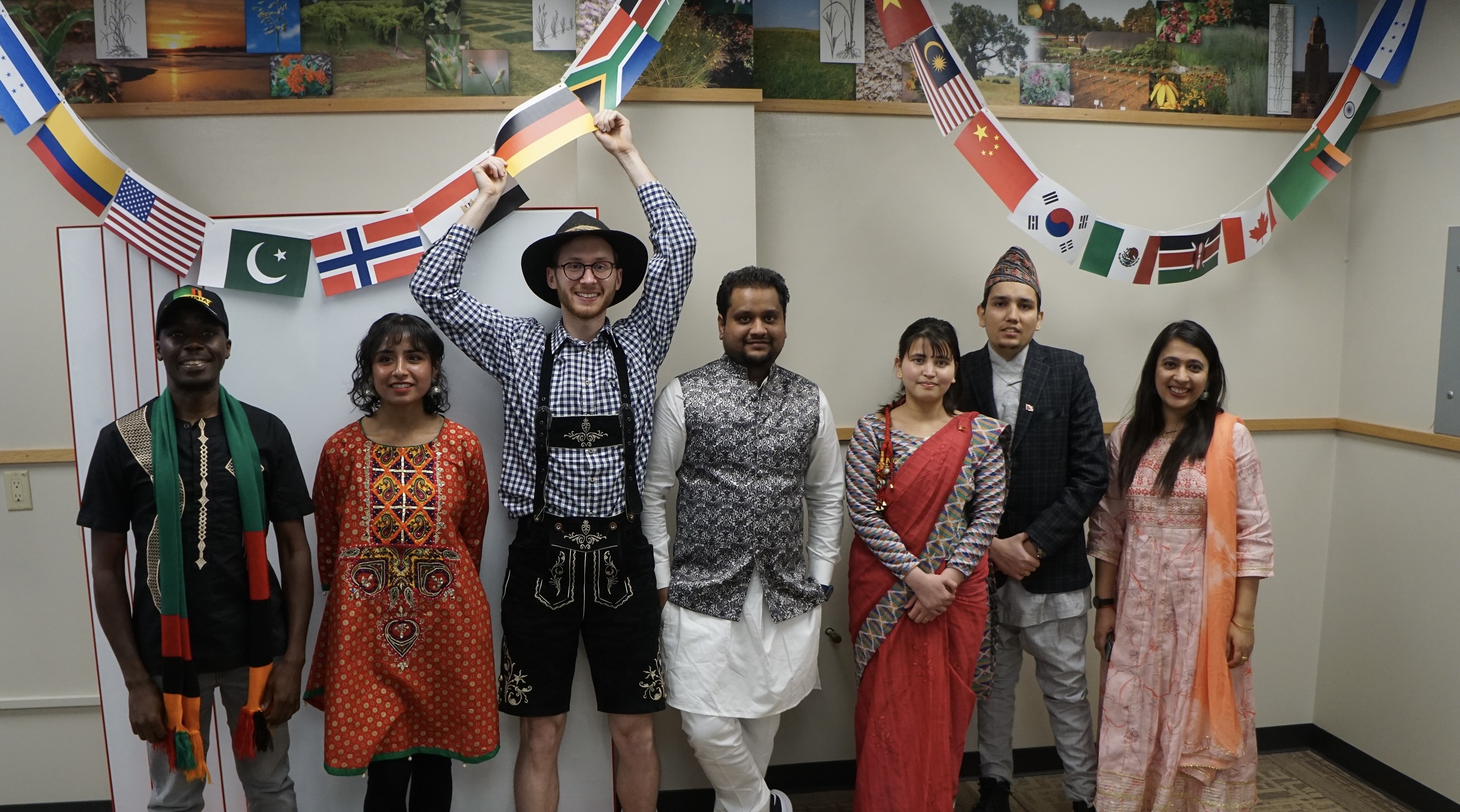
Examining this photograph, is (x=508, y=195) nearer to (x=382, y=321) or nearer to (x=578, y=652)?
(x=382, y=321)

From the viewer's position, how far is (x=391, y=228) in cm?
214

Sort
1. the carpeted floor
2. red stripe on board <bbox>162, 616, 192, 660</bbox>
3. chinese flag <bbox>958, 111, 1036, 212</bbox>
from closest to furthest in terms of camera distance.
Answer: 1. red stripe on board <bbox>162, 616, 192, 660</bbox>
2. chinese flag <bbox>958, 111, 1036, 212</bbox>
3. the carpeted floor

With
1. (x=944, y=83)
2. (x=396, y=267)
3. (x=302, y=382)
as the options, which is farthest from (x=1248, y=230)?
(x=302, y=382)

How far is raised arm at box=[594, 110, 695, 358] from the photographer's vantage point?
209cm

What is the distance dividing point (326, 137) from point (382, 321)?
73 centimetres

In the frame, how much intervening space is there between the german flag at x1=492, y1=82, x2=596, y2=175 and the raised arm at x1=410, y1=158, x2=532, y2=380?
0.04 m

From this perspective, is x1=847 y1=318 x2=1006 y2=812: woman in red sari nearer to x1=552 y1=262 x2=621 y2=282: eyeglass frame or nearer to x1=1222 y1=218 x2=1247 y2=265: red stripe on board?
x1=552 y1=262 x2=621 y2=282: eyeglass frame

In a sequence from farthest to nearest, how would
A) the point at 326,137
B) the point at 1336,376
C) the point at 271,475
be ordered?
the point at 1336,376 → the point at 326,137 → the point at 271,475

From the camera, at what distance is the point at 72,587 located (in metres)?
2.49

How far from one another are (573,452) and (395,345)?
0.47 meters

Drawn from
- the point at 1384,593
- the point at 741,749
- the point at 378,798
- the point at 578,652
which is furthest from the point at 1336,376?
the point at 378,798

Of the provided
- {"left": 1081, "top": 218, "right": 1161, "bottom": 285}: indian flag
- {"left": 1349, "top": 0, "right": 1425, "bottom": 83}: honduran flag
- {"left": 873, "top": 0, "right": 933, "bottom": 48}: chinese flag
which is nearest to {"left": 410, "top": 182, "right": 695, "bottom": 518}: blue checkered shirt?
{"left": 873, "top": 0, "right": 933, "bottom": 48}: chinese flag

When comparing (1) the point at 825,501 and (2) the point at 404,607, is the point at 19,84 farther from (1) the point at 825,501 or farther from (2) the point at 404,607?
(1) the point at 825,501

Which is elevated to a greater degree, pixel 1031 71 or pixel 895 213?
pixel 1031 71
